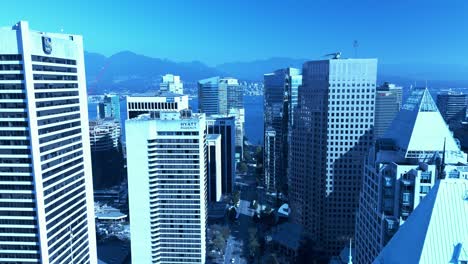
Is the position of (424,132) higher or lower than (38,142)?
higher

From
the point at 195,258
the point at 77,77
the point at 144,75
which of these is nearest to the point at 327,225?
the point at 195,258

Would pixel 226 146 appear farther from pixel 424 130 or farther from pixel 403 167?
pixel 403 167

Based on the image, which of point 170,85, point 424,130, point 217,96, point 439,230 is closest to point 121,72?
point 170,85

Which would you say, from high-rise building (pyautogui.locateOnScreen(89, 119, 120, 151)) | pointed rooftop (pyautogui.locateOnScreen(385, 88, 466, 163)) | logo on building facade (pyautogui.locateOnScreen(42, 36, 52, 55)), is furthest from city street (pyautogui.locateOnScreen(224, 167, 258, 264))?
logo on building facade (pyautogui.locateOnScreen(42, 36, 52, 55))

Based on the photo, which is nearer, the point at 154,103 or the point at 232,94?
the point at 154,103

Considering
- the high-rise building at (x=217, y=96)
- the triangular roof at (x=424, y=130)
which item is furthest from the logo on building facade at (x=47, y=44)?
the high-rise building at (x=217, y=96)

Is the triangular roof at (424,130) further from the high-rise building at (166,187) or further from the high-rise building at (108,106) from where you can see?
the high-rise building at (108,106)

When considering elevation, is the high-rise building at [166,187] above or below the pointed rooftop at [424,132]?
below
